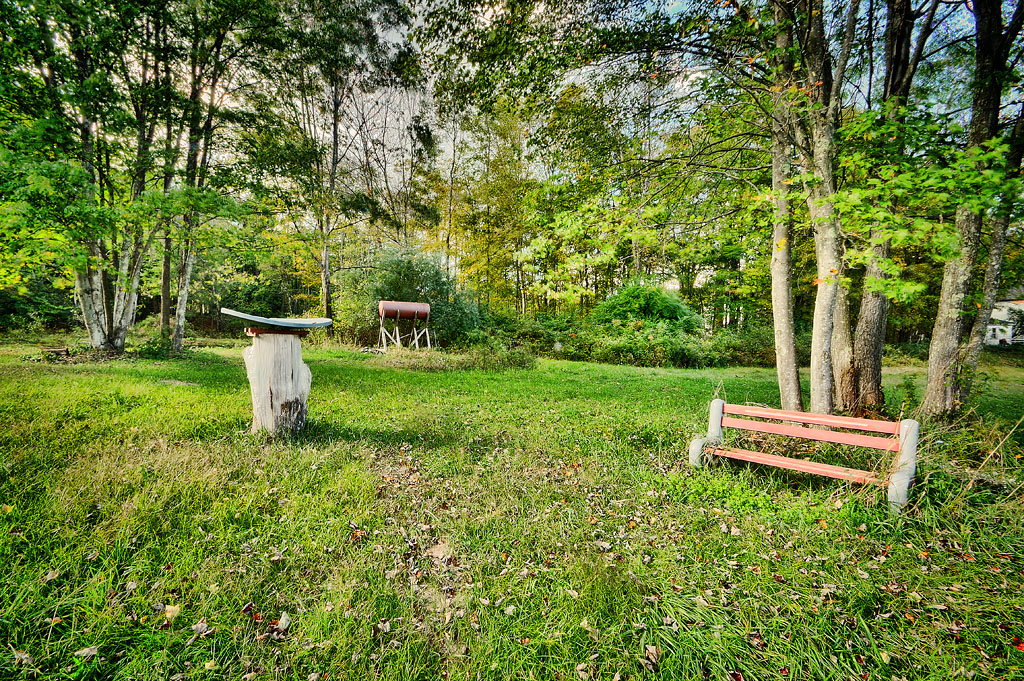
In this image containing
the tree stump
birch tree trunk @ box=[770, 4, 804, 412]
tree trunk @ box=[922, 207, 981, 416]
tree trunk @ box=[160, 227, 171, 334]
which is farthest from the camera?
tree trunk @ box=[160, 227, 171, 334]

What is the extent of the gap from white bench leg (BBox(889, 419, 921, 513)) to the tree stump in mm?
6484

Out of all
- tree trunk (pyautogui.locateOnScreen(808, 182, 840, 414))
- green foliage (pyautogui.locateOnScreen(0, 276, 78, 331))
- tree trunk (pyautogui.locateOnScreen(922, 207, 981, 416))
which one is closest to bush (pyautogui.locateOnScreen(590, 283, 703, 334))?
tree trunk (pyautogui.locateOnScreen(922, 207, 981, 416))

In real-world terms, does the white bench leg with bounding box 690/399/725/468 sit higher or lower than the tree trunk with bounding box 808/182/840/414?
lower

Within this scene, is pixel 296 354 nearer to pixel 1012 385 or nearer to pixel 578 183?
pixel 578 183

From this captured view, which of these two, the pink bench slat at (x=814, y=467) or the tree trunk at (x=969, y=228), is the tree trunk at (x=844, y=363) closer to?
the tree trunk at (x=969, y=228)

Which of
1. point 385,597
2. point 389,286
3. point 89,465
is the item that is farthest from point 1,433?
point 389,286

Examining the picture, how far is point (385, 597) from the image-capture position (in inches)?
99.0

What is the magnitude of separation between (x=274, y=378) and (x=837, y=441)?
6.48 metres

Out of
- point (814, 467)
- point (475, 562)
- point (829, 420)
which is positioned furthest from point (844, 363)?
point (475, 562)

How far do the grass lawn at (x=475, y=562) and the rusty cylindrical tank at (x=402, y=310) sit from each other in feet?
41.0

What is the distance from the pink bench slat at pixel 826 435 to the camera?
131 inches

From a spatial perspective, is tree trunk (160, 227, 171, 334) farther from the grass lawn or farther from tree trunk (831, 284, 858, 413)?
tree trunk (831, 284, 858, 413)

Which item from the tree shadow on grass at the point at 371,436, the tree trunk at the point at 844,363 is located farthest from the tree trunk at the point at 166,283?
the tree trunk at the point at 844,363

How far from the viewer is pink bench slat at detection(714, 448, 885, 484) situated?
355 centimetres
